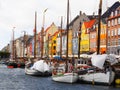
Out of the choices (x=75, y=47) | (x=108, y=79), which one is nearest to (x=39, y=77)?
(x=108, y=79)

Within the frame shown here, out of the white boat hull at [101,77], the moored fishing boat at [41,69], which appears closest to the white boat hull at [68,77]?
the white boat hull at [101,77]

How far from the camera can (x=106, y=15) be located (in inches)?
5032

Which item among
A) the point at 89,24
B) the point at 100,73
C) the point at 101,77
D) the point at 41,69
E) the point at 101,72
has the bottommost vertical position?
the point at 101,77

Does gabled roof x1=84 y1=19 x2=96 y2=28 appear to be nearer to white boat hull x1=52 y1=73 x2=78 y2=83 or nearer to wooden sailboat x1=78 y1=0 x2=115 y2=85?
white boat hull x1=52 y1=73 x2=78 y2=83

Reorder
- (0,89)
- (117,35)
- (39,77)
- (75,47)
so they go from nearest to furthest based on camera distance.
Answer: (0,89) < (39,77) < (117,35) < (75,47)

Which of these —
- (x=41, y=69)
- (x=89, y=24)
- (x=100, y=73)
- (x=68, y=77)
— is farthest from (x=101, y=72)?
(x=89, y=24)

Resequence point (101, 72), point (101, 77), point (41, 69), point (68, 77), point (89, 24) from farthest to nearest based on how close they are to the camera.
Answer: point (89, 24), point (41, 69), point (68, 77), point (101, 77), point (101, 72)

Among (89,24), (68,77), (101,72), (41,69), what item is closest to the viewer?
(101,72)

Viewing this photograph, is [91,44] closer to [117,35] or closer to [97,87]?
[117,35]

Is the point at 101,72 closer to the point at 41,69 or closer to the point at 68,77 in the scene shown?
the point at 68,77

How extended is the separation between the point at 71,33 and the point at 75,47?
9.29m

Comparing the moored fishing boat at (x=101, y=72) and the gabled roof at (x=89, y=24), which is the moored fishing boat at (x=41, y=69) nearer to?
the moored fishing boat at (x=101, y=72)

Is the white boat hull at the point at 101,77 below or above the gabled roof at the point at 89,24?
below

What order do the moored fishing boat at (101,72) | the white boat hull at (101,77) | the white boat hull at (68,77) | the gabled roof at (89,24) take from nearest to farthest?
the white boat hull at (101,77)
the moored fishing boat at (101,72)
the white boat hull at (68,77)
the gabled roof at (89,24)
